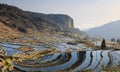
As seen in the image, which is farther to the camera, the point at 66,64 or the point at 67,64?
the point at 66,64

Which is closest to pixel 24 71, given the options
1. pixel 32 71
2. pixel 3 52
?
pixel 32 71

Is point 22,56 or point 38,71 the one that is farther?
point 38,71

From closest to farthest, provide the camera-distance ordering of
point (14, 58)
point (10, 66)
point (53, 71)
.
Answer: point (10, 66) → point (14, 58) → point (53, 71)

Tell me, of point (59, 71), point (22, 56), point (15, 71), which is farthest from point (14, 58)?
point (59, 71)

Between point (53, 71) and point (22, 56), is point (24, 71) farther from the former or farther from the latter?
point (22, 56)

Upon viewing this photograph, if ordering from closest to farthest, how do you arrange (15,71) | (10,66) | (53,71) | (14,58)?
1. (10,66)
2. (14,58)
3. (15,71)
4. (53,71)

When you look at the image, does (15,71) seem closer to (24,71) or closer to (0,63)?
(24,71)

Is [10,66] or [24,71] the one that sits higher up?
[10,66]

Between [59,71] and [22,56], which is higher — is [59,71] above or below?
below

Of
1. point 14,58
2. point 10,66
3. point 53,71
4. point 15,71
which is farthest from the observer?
point 53,71
